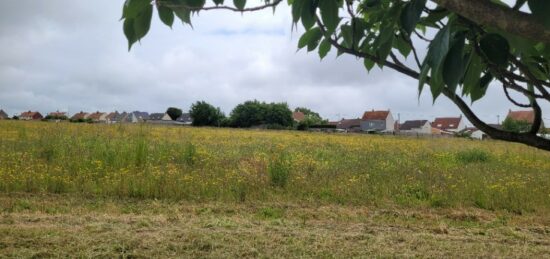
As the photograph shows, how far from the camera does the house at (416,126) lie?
88.4 meters

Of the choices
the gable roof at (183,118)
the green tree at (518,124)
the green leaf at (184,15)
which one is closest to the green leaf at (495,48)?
the green leaf at (184,15)

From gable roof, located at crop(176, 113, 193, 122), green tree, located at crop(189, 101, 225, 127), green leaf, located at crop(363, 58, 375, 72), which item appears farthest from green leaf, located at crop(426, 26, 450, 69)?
gable roof, located at crop(176, 113, 193, 122)

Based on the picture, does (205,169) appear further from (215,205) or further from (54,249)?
(54,249)

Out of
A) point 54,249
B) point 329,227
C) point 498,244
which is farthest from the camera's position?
point 329,227

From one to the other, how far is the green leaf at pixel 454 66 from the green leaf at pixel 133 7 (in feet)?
1.81

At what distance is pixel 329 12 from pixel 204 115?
66.8 metres

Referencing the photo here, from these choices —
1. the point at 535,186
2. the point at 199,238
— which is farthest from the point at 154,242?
the point at 535,186

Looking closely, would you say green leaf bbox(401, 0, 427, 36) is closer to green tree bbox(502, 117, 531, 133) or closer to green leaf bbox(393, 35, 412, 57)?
green leaf bbox(393, 35, 412, 57)

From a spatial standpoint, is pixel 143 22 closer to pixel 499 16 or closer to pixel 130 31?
pixel 130 31

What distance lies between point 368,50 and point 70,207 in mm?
6042

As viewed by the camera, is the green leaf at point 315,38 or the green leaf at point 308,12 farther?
the green leaf at point 315,38

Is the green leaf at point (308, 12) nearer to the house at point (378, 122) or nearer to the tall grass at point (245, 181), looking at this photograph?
the tall grass at point (245, 181)

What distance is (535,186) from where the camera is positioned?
911 cm

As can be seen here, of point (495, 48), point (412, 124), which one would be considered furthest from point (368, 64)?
point (412, 124)
